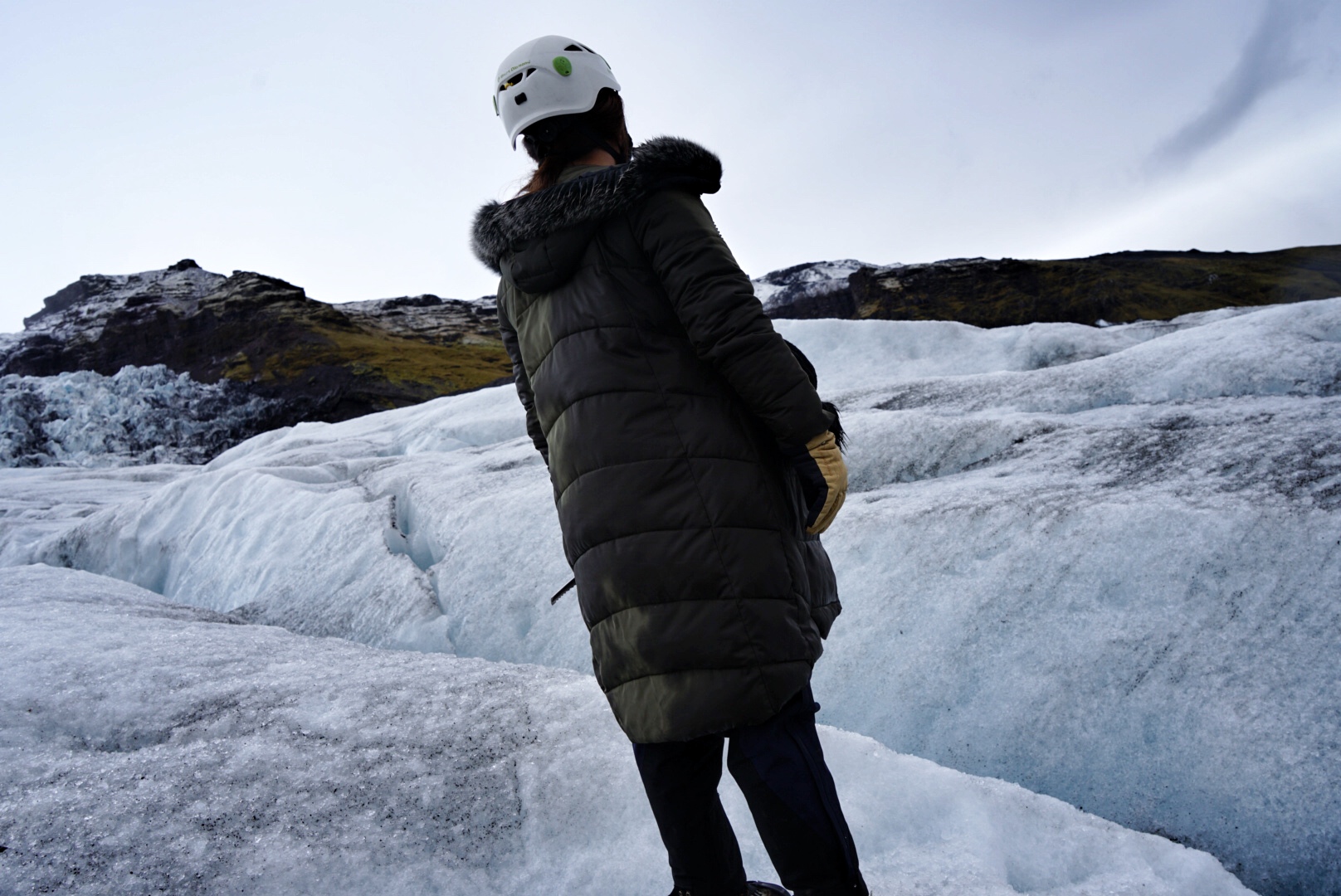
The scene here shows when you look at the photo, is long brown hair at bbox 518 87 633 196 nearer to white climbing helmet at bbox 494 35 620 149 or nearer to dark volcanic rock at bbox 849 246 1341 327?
white climbing helmet at bbox 494 35 620 149

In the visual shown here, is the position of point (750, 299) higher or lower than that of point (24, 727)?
higher

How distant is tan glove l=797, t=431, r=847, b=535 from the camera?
4.55ft

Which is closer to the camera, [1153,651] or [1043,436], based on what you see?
[1153,651]

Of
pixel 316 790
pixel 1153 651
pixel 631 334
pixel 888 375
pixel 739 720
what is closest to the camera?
pixel 739 720

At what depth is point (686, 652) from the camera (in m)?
1.30

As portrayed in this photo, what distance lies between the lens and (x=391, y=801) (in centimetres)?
199

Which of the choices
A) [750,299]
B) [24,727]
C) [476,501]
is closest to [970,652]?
[750,299]

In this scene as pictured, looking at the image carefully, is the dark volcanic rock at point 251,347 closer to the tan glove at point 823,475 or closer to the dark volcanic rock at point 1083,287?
the dark volcanic rock at point 1083,287

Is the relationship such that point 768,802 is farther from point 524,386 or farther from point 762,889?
point 524,386

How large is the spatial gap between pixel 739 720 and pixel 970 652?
6.12ft

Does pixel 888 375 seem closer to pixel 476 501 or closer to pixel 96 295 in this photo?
pixel 476 501

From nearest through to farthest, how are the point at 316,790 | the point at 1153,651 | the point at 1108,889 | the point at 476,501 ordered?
the point at 1108,889
the point at 316,790
the point at 1153,651
the point at 476,501

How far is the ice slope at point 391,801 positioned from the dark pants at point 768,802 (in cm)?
47

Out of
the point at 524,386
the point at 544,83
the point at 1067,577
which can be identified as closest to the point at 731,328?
the point at 544,83
